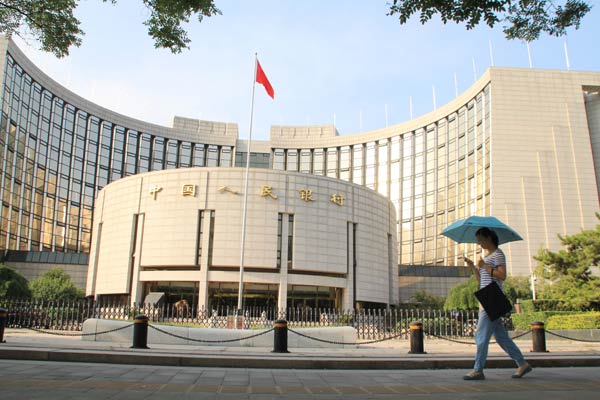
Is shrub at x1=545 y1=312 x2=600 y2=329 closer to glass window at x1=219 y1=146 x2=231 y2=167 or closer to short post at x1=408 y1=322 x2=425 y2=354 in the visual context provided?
short post at x1=408 y1=322 x2=425 y2=354

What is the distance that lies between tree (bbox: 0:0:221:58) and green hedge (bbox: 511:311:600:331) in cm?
2250

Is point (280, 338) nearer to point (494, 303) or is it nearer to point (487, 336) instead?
point (487, 336)

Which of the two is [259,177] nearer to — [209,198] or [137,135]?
[209,198]

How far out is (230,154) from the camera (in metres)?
78.0

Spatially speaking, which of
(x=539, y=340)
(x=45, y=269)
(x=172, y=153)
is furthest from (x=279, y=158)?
(x=539, y=340)

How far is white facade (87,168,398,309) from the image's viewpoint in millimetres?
44438

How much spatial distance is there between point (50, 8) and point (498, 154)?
2014 inches

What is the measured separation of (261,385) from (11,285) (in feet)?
130

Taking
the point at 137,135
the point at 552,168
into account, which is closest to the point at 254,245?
the point at 552,168

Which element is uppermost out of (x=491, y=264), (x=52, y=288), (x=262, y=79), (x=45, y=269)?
(x=262, y=79)

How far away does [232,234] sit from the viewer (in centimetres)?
4444

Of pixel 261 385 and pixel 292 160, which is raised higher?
pixel 292 160

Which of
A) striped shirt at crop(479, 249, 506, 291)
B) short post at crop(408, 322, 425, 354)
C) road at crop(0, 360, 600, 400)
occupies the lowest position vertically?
road at crop(0, 360, 600, 400)

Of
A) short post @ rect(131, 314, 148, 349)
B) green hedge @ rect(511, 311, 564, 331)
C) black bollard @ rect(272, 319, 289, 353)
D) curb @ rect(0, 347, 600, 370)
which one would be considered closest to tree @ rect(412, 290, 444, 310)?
green hedge @ rect(511, 311, 564, 331)
